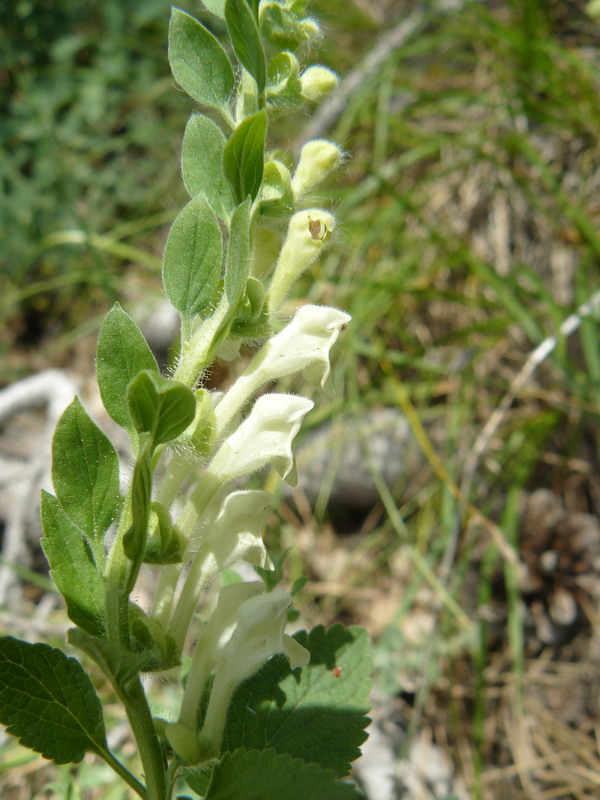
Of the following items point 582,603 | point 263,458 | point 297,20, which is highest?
point 297,20

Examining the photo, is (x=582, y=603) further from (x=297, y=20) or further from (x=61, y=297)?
(x=61, y=297)

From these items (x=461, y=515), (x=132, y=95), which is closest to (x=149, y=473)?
(x=461, y=515)

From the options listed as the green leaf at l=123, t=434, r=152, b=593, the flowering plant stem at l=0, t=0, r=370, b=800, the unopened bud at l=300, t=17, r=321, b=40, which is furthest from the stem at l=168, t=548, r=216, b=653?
the unopened bud at l=300, t=17, r=321, b=40

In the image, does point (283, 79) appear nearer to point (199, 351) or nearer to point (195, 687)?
point (199, 351)

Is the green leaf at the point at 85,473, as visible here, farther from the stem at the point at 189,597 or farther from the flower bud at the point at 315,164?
the flower bud at the point at 315,164

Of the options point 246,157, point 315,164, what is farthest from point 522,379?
point 246,157

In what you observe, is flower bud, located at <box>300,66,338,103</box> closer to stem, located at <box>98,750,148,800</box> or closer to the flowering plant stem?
the flowering plant stem

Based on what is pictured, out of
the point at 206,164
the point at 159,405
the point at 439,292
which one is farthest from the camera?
the point at 439,292
